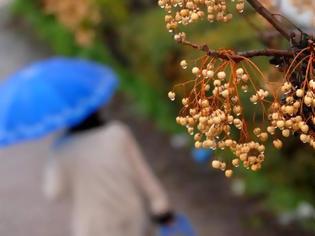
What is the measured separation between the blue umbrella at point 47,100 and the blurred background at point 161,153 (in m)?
0.64

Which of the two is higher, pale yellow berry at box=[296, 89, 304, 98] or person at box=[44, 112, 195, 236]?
pale yellow berry at box=[296, 89, 304, 98]

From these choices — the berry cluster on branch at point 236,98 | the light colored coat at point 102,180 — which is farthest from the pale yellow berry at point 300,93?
the light colored coat at point 102,180

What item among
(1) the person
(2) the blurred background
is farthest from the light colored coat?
(2) the blurred background

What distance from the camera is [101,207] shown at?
407cm

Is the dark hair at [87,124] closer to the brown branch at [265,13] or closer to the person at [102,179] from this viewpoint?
the person at [102,179]

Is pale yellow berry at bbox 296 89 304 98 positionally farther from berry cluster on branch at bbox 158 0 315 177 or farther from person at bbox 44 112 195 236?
person at bbox 44 112 195 236

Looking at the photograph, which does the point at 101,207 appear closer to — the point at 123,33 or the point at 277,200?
the point at 277,200

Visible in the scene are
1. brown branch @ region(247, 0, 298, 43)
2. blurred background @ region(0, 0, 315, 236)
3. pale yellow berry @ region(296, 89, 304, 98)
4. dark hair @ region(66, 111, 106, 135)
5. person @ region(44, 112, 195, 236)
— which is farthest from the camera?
blurred background @ region(0, 0, 315, 236)

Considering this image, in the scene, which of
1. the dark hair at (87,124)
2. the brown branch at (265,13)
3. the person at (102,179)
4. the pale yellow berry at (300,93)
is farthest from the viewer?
the dark hair at (87,124)

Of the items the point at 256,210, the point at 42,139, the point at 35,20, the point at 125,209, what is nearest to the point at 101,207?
the point at 125,209

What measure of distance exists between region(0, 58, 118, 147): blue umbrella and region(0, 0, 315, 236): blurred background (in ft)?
2.09

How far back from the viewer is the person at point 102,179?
4.02 m

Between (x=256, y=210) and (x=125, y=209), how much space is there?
156cm

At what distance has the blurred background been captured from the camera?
185 inches
